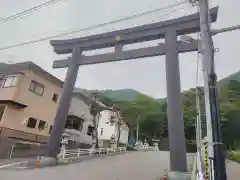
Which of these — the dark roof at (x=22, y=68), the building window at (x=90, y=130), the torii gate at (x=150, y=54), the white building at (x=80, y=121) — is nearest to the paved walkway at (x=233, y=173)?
the torii gate at (x=150, y=54)

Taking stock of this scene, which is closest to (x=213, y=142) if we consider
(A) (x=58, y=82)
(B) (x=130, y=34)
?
(B) (x=130, y=34)

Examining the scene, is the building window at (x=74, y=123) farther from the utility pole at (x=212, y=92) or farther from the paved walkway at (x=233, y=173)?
the utility pole at (x=212, y=92)

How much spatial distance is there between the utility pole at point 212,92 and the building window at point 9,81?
51.3 feet

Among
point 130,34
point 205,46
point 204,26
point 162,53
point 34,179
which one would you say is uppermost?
point 130,34

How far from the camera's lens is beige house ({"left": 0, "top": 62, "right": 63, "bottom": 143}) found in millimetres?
15672

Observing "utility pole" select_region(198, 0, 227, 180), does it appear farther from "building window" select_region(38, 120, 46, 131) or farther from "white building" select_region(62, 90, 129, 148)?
"white building" select_region(62, 90, 129, 148)

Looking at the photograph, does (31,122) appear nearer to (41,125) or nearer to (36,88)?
(41,125)

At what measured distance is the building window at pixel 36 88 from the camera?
58.1 ft

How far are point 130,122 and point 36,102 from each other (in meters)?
22.7

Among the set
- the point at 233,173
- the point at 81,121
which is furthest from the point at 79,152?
the point at 233,173

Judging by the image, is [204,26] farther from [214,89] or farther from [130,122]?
[130,122]

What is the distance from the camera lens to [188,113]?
29594mm

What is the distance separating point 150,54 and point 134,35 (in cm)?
145

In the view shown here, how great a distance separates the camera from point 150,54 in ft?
34.8
